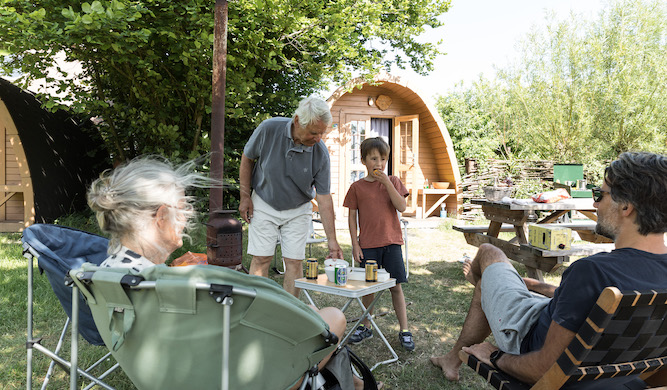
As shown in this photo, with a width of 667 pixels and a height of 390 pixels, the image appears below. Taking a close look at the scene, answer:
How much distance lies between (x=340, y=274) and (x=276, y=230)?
36.2 inches

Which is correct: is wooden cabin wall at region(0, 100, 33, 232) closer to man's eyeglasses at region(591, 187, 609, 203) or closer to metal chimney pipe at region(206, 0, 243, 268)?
metal chimney pipe at region(206, 0, 243, 268)

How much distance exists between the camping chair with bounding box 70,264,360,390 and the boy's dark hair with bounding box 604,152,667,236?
1219 mm

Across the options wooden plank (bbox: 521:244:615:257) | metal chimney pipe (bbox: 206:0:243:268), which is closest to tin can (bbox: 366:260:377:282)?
wooden plank (bbox: 521:244:615:257)

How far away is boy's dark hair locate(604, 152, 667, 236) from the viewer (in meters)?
1.55

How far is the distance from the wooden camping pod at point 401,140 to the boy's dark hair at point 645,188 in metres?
9.29

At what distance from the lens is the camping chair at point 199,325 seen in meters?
1.22

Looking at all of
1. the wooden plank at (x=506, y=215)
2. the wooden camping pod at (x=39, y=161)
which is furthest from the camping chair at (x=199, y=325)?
the wooden camping pod at (x=39, y=161)

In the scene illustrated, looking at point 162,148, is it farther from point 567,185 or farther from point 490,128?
point 490,128

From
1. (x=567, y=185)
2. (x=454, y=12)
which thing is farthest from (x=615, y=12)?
(x=567, y=185)

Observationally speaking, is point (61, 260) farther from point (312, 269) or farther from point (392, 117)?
point (392, 117)

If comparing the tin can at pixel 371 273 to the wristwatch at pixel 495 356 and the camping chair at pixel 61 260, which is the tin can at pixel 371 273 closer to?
the wristwatch at pixel 495 356

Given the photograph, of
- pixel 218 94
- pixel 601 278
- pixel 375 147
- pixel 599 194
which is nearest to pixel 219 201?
pixel 218 94

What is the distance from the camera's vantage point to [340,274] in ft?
9.04

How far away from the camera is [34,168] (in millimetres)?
8266
